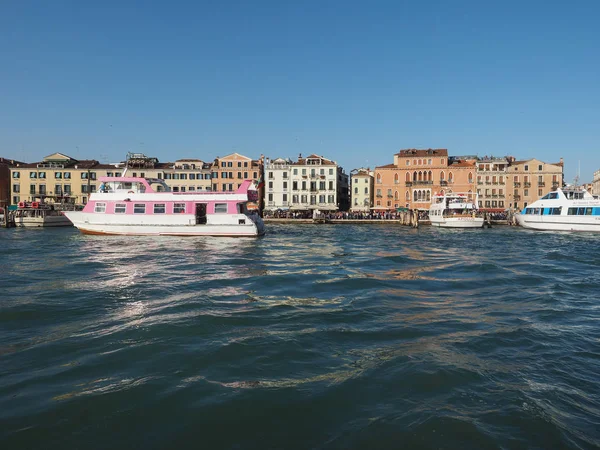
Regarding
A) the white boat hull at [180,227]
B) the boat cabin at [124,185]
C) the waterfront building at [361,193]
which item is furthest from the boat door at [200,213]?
the waterfront building at [361,193]

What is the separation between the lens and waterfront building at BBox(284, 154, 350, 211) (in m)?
67.6

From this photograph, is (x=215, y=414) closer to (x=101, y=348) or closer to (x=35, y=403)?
(x=35, y=403)

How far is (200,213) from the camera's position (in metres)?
31.0

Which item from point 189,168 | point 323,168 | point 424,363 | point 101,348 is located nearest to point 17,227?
point 189,168

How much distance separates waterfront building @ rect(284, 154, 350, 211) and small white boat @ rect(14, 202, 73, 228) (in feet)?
104

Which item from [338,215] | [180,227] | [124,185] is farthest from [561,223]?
[124,185]

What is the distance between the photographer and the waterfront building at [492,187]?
219 feet

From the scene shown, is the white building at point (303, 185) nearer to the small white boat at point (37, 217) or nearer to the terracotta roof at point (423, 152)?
the terracotta roof at point (423, 152)

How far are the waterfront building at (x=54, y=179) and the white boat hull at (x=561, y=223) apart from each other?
195ft

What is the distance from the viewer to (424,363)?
5902mm

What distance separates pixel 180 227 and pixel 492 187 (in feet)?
178

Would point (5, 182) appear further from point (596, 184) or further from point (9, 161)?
point (596, 184)

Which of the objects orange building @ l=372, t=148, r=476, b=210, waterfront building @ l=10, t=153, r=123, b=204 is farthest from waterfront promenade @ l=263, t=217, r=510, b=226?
waterfront building @ l=10, t=153, r=123, b=204

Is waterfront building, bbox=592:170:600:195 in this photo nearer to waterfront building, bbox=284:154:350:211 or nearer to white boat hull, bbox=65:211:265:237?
waterfront building, bbox=284:154:350:211
